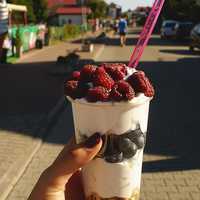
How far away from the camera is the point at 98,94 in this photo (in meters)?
2.42

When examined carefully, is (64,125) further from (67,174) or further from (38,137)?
(67,174)

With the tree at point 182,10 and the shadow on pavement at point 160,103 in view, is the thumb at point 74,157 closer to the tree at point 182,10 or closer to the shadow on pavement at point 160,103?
the shadow on pavement at point 160,103

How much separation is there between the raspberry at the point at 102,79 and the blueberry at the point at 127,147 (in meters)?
0.29

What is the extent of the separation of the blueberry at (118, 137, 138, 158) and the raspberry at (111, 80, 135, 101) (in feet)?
0.81

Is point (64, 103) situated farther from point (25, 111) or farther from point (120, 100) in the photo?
point (120, 100)

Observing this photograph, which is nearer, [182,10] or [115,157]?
[115,157]

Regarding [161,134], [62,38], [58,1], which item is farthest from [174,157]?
[58,1]

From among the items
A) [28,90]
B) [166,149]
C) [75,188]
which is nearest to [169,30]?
[28,90]

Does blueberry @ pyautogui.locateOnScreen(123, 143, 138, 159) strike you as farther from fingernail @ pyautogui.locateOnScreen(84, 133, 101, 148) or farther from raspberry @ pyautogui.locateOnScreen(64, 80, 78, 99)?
raspberry @ pyautogui.locateOnScreen(64, 80, 78, 99)

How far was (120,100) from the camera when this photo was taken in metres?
2.43

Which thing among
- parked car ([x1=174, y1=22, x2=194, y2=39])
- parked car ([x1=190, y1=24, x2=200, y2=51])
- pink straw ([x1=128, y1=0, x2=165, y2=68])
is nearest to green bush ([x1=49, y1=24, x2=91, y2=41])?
parked car ([x1=174, y1=22, x2=194, y2=39])

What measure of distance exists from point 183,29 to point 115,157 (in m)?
37.3

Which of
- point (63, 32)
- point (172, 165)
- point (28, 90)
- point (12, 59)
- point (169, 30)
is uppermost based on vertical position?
point (172, 165)

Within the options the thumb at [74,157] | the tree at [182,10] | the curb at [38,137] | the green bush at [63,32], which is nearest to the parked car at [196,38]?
the green bush at [63,32]
